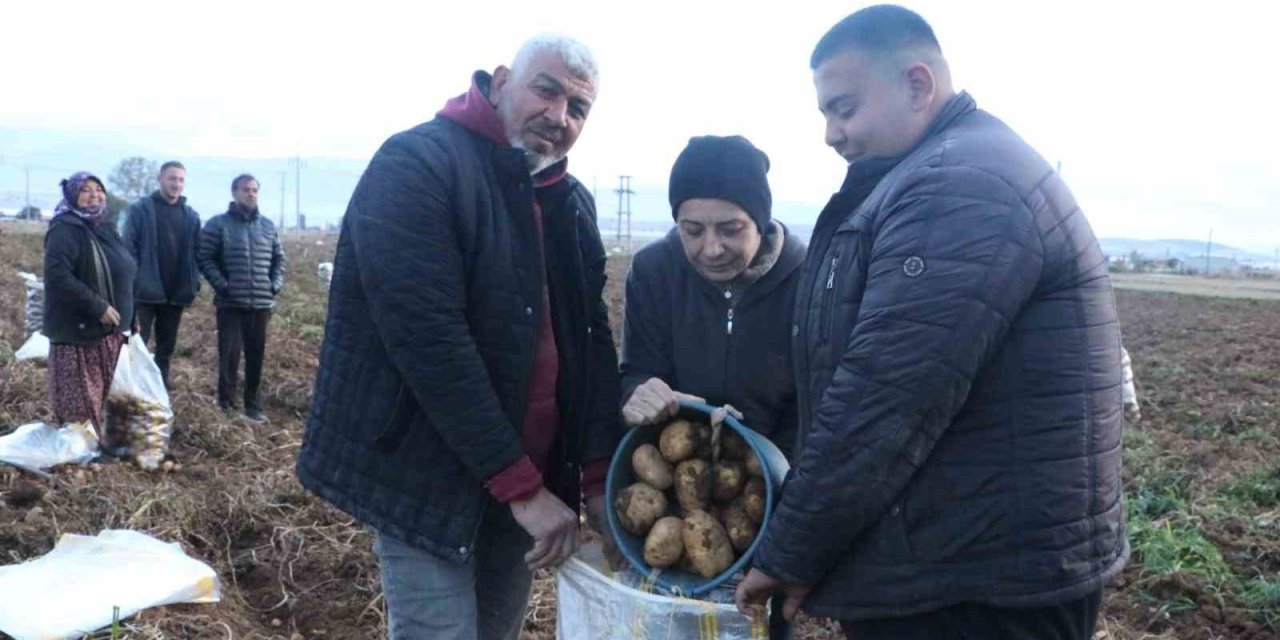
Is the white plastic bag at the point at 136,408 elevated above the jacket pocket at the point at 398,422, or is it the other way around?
the jacket pocket at the point at 398,422

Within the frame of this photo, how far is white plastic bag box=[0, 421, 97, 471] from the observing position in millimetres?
4957

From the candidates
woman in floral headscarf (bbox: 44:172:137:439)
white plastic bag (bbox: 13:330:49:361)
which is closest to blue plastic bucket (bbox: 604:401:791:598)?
woman in floral headscarf (bbox: 44:172:137:439)

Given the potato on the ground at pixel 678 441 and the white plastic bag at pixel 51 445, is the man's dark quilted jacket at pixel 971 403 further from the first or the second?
the white plastic bag at pixel 51 445

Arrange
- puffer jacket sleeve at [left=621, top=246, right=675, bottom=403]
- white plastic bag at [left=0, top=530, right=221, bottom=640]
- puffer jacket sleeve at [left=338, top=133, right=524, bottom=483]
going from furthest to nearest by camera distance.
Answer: white plastic bag at [left=0, top=530, right=221, bottom=640]
puffer jacket sleeve at [left=621, top=246, right=675, bottom=403]
puffer jacket sleeve at [left=338, top=133, right=524, bottom=483]

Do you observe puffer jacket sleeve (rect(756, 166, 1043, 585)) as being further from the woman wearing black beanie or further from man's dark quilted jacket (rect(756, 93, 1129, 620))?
the woman wearing black beanie

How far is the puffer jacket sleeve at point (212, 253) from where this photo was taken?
21.4 feet

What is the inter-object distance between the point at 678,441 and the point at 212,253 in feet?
17.4

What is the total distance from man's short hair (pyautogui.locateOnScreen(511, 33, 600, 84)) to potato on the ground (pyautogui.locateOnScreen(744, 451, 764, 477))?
35.6 inches

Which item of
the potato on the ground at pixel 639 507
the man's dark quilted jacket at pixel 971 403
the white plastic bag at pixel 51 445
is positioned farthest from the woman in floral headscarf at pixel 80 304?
the man's dark quilted jacket at pixel 971 403

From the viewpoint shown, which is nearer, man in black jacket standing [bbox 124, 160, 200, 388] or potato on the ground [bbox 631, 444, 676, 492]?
potato on the ground [bbox 631, 444, 676, 492]

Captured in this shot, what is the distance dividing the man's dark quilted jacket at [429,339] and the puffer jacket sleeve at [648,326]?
47cm

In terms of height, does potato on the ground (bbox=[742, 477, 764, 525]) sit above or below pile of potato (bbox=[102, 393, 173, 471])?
above

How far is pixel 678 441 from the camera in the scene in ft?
7.29

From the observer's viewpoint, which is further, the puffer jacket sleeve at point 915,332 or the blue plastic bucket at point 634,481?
the blue plastic bucket at point 634,481
